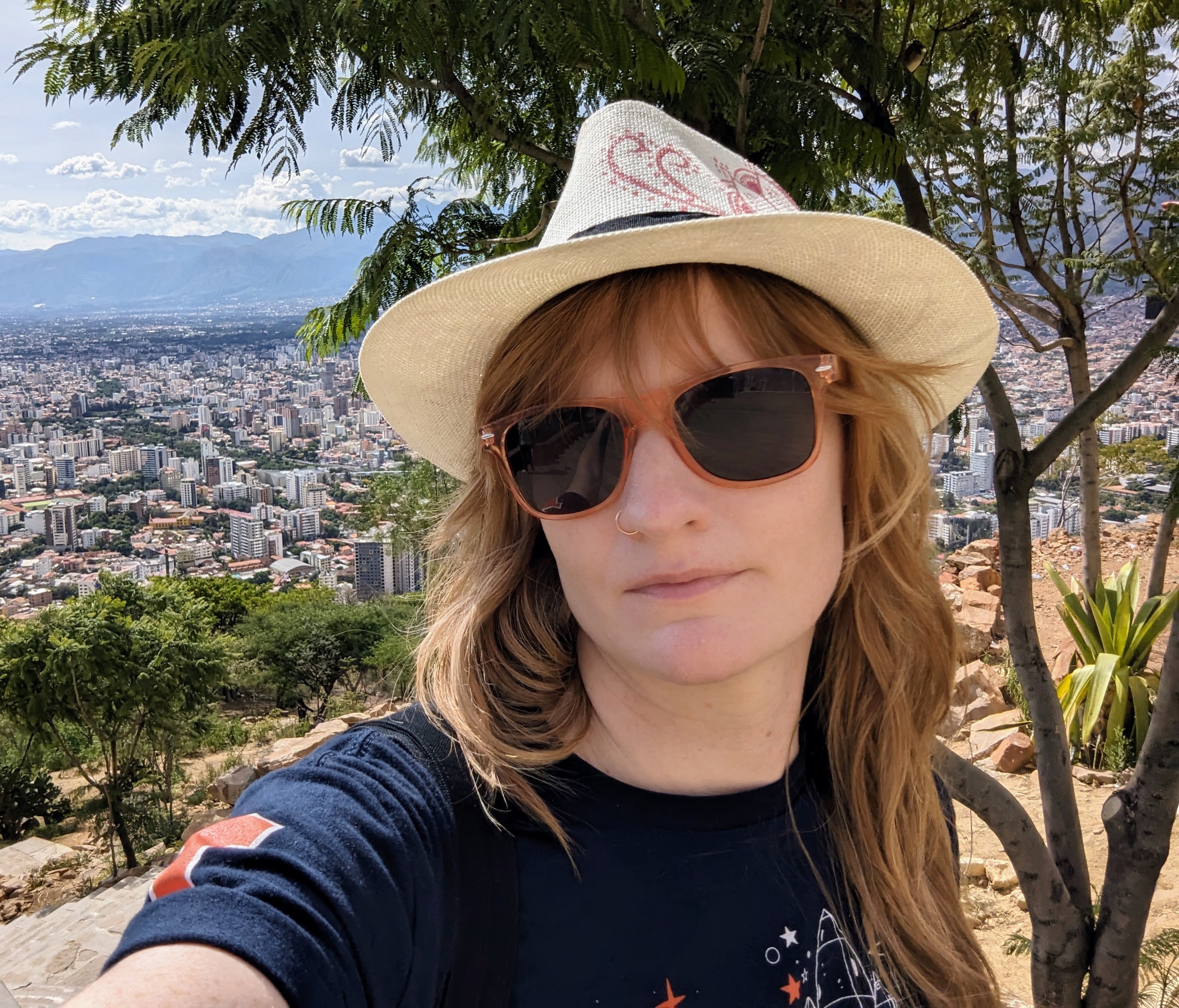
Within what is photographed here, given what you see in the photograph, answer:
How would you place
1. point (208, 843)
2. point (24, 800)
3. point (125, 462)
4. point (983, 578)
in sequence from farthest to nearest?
point (125, 462) < point (24, 800) < point (983, 578) < point (208, 843)

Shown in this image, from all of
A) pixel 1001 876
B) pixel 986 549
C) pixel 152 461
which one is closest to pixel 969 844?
pixel 1001 876

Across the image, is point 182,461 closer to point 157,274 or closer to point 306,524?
point 306,524

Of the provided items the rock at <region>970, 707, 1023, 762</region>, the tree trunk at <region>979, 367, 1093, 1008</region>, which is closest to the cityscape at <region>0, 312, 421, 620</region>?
the rock at <region>970, 707, 1023, 762</region>

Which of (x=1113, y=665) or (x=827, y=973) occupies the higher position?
(x=827, y=973)

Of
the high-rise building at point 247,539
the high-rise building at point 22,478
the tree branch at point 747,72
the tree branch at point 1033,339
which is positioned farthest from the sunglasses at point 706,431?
the high-rise building at point 22,478

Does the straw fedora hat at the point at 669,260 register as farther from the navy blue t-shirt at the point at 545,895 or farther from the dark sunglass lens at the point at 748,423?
the navy blue t-shirt at the point at 545,895

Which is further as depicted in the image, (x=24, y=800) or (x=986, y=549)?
(x=24, y=800)

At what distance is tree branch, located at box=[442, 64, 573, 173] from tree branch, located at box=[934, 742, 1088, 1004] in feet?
5.26

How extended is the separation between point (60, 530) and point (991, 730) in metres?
34.9

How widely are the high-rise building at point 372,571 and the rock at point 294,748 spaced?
1293 centimetres

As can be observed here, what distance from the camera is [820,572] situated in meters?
0.99

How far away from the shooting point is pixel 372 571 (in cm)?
2411

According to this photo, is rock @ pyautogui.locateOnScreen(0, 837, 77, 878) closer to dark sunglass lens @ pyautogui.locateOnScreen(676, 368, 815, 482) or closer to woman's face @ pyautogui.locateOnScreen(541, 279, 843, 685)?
woman's face @ pyautogui.locateOnScreen(541, 279, 843, 685)

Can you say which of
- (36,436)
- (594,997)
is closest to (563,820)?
(594,997)
